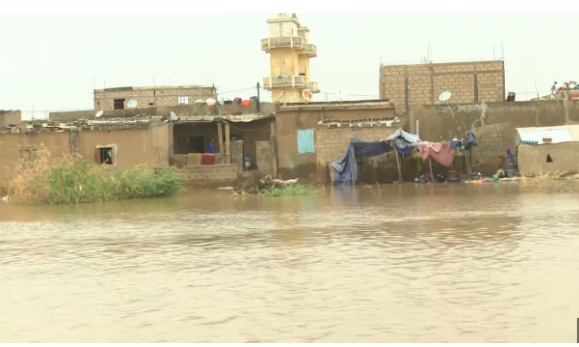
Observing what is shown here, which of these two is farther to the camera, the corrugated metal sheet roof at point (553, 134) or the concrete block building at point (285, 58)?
the concrete block building at point (285, 58)

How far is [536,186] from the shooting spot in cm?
2308

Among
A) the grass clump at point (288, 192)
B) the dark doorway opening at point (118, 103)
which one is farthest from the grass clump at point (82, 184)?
the dark doorway opening at point (118, 103)

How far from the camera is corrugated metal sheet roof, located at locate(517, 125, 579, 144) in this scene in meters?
26.3

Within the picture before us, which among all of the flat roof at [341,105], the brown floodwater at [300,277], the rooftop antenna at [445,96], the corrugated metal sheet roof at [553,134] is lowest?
the brown floodwater at [300,277]

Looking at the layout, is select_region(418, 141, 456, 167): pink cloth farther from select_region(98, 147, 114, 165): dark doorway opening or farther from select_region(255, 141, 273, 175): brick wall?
select_region(98, 147, 114, 165): dark doorway opening

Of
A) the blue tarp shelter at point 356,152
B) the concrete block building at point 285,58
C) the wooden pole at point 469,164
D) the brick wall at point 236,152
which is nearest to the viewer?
the blue tarp shelter at point 356,152

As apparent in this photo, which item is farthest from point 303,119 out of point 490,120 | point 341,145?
point 490,120

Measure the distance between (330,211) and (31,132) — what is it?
14471 mm

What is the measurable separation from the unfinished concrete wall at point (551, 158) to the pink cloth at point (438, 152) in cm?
238

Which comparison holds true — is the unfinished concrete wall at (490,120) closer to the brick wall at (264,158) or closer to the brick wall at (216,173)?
the brick wall at (264,158)

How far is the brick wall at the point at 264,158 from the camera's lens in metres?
30.5

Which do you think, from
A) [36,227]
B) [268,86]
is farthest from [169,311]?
[268,86]

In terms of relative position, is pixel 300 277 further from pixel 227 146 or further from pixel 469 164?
pixel 227 146

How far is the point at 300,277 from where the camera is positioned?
864 centimetres
